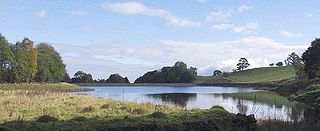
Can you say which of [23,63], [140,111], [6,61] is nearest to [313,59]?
[23,63]

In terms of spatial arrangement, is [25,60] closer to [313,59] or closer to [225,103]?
[225,103]

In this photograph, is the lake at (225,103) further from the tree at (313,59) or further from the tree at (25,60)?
the tree at (25,60)

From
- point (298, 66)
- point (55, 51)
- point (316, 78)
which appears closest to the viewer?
point (316, 78)

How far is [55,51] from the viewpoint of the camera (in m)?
146

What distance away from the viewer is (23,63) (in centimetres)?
11000

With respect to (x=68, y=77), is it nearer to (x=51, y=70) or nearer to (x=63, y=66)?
(x=63, y=66)

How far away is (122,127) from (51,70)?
11895 cm

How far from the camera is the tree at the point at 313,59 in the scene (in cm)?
9964

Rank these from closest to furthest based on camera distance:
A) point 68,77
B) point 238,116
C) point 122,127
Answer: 1. point 122,127
2. point 238,116
3. point 68,77

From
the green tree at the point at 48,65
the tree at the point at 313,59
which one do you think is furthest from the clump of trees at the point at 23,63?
the tree at the point at 313,59

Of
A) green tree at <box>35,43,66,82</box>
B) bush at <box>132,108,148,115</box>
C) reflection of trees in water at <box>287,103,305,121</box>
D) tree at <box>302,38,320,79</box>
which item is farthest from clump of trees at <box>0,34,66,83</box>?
bush at <box>132,108,148,115</box>

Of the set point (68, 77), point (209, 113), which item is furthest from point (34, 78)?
point (209, 113)

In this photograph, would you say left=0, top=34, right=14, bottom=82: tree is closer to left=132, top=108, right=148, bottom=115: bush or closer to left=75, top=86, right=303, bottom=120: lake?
left=75, top=86, right=303, bottom=120: lake

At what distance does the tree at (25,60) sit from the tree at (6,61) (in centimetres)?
177
